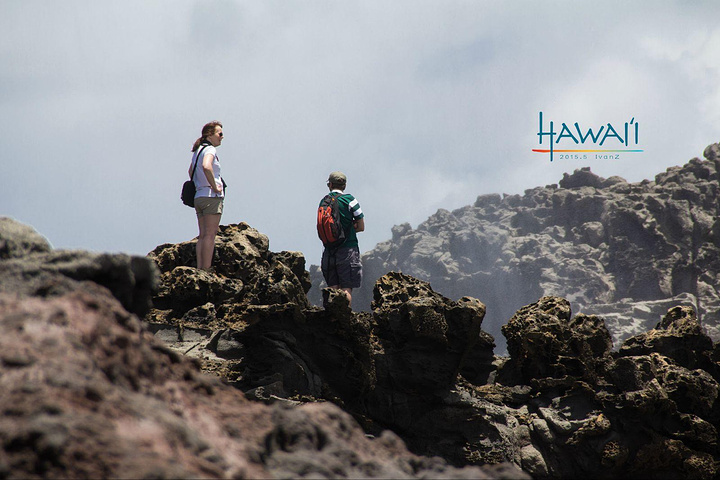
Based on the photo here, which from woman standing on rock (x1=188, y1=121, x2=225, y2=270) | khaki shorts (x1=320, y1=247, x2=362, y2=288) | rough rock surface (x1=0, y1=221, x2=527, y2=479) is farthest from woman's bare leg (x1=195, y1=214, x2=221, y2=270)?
rough rock surface (x1=0, y1=221, x2=527, y2=479)

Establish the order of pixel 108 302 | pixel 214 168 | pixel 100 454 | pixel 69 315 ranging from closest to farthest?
1. pixel 100 454
2. pixel 69 315
3. pixel 108 302
4. pixel 214 168

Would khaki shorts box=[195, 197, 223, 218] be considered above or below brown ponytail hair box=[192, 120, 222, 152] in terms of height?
below

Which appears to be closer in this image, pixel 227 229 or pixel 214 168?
pixel 214 168

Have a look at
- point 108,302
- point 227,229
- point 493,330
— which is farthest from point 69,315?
point 493,330

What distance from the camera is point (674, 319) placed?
10.2 m

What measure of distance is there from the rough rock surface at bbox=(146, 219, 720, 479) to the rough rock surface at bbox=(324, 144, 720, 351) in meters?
38.1

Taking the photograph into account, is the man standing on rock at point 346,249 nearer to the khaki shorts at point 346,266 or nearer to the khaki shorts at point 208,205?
the khaki shorts at point 346,266

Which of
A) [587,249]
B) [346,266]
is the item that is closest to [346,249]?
[346,266]

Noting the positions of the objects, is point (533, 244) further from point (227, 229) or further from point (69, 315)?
point (69, 315)

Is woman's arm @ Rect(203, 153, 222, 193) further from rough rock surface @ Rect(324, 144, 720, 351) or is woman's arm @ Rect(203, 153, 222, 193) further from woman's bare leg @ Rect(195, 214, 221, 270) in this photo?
rough rock surface @ Rect(324, 144, 720, 351)

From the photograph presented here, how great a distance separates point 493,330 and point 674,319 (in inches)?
2324

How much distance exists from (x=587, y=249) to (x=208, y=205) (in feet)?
174

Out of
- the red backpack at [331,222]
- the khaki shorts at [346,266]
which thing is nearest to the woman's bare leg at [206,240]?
the red backpack at [331,222]

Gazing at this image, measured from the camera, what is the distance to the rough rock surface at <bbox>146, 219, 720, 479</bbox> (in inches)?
319
